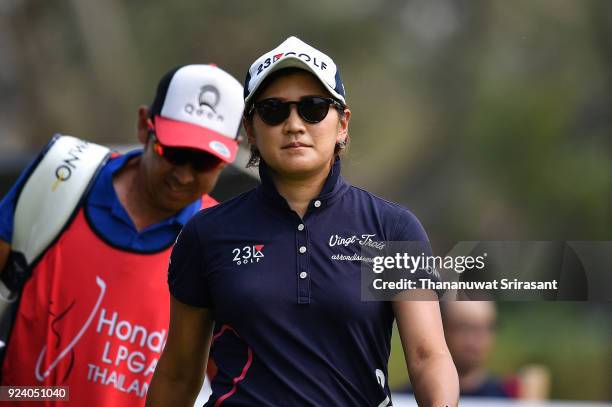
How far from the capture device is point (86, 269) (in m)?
5.05

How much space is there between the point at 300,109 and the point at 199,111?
1.78 meters

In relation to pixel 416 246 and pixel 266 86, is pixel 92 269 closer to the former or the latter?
pixel 266 86

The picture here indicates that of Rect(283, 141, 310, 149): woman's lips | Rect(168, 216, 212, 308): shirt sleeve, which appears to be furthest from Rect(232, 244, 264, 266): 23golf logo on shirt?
Rect(283, 141, 310, 149): woman's lips

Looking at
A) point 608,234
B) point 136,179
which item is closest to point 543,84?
point 608,234

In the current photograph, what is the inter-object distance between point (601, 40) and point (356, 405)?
2228cm

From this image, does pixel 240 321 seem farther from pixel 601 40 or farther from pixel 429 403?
pixel 601 40

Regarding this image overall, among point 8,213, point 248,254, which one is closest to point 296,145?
Answer: point 248,254

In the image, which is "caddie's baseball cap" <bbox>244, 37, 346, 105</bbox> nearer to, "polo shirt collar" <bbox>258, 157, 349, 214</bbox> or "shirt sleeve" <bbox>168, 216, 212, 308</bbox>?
"polo shirt collar" <bbox>258, 157, 349, 214</bbox>

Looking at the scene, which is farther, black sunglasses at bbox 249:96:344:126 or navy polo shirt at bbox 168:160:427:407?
black sunglasses at bbox 249:96:344:126

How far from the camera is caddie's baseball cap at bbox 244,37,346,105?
3.55 m

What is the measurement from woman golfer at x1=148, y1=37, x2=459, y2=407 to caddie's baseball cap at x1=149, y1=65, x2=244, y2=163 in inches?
55.7

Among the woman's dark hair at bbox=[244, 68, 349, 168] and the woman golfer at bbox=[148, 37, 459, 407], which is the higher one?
the woman's dark hair at bbox=[244, 68, 349, 168]

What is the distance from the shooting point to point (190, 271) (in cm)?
367

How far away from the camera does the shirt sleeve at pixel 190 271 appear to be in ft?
12.0
